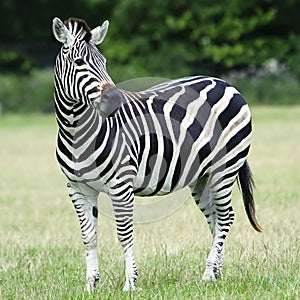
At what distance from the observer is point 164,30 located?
111 feet

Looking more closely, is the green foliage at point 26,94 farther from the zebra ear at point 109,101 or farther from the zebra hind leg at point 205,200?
the zebra ear at point 109,101

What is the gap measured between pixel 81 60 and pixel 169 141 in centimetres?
108

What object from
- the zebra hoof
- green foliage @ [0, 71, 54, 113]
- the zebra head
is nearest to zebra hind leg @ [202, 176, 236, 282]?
the zebra hoof

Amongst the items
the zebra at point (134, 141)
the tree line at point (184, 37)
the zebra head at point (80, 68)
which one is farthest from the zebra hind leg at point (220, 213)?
the tree line at point (184, 37)

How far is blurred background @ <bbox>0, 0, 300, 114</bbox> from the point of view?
105 feet

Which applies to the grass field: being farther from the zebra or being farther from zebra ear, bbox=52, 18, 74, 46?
zebra ear, bbox=52, 18, 74, 46

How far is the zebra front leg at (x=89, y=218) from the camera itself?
213 inches

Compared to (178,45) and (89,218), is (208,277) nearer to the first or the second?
(89,218)

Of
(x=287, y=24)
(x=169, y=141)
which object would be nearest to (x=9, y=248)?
(x=169, y=141)

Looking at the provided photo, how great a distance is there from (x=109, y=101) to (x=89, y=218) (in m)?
1.14

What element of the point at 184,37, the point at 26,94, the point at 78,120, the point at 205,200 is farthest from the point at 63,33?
the point at 184,37

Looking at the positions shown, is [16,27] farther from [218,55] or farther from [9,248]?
[9,248]

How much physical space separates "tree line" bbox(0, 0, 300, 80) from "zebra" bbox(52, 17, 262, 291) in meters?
26.0

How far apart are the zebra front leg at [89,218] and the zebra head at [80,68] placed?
726 millimetres
